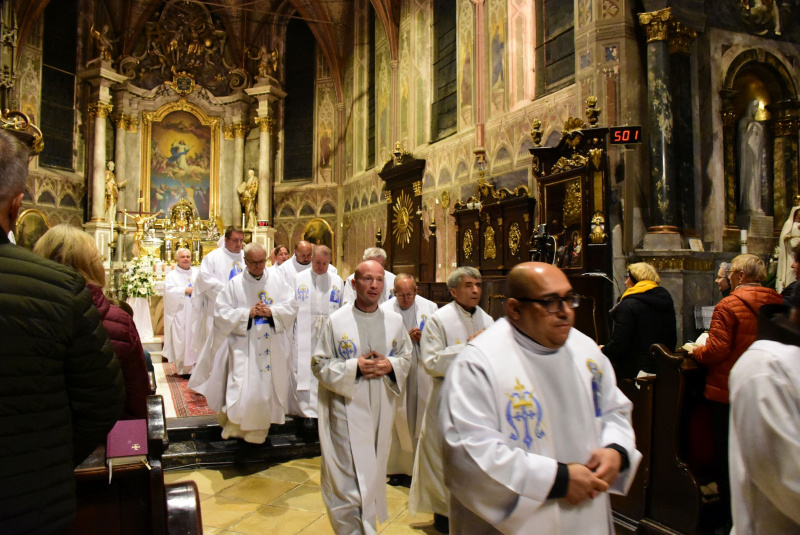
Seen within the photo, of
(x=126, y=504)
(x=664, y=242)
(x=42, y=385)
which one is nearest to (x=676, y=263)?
(x=664, y=242)

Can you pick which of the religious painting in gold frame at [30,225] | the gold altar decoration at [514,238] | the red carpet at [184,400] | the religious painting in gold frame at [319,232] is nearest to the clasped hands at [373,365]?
the red carpet at [184,400]

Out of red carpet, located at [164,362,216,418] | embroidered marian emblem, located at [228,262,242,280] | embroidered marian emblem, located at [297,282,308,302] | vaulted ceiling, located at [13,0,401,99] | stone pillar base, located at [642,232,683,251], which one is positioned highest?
vaulted ceiling, located at [13,0,401,99]

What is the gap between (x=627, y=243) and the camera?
8.27 m

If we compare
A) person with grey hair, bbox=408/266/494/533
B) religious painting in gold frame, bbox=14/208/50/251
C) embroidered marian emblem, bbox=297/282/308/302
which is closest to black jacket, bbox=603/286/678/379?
person with grey hair, bbox=408/266/494/533

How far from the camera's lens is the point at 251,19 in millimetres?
19297

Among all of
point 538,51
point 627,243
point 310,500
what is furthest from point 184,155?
point 310,500

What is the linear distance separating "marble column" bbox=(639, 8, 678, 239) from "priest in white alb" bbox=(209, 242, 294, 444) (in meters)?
5.04

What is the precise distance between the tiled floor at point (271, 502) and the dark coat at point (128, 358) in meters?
1.68

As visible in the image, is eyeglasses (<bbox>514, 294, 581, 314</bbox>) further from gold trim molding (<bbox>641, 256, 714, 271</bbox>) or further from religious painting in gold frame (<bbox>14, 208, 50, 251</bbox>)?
religious painting in gold frame (<bbox>14, 208, 50, 251</bbox>)

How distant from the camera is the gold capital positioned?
811cm

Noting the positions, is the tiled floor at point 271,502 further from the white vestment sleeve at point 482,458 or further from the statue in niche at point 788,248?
the statue in niche at point 788,248

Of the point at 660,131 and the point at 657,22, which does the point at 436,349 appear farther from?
the point at 657,22

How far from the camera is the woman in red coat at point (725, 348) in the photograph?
3.55 metres

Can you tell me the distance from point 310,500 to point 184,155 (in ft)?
53.5
